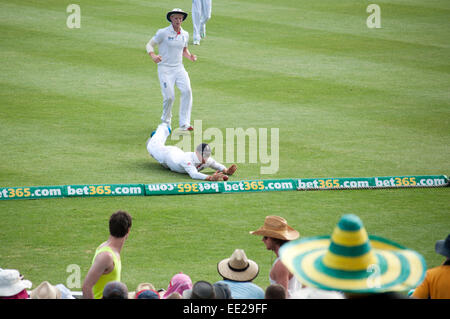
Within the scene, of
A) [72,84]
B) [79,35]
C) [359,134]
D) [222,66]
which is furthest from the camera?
[79,35]

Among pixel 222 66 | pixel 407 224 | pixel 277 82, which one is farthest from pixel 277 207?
pixel 222 66

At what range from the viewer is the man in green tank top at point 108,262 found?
243 inches

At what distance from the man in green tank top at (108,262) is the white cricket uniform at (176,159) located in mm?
4603

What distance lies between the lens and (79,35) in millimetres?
22188

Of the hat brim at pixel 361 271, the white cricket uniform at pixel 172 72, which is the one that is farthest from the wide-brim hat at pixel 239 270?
the white cricket uniform at pixel 172 72

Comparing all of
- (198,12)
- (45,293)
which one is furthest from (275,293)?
(198,12)

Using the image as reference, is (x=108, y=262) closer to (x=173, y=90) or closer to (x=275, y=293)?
(x=275, y=293)

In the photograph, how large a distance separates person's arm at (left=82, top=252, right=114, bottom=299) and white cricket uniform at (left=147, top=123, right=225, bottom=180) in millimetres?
4812

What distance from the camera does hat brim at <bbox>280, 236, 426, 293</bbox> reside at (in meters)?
4.59

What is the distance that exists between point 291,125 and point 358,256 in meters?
9.60

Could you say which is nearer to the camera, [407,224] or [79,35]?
[407,224]

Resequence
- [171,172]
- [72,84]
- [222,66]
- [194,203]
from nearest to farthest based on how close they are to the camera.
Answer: [194,203] → [171,172] → [72,84] → [222,66]

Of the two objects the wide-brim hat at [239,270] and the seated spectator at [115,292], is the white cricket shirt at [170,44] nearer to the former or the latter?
the wide-brim hat at [239,270]
